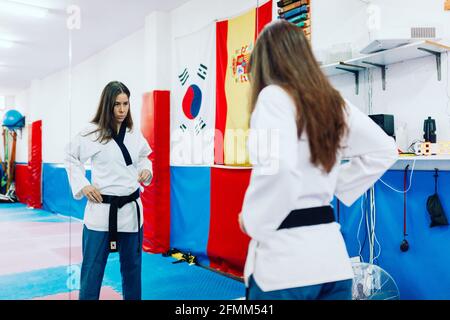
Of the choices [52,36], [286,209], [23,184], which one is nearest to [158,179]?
[23,184]

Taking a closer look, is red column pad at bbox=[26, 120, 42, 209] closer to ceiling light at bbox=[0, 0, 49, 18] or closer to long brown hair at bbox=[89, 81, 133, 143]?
long brown hair at bbox=[89, 81, 133, 143]

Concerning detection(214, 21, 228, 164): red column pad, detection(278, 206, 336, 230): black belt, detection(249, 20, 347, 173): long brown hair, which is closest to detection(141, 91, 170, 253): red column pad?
detection(214, 21, 228, 164): red column pad

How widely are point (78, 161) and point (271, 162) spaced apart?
1.46 m

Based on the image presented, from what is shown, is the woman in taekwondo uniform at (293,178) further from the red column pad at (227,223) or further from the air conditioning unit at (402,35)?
the red column pad at (227,223)

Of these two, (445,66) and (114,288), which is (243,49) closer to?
(445,66)

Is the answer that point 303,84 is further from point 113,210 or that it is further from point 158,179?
point 158,179

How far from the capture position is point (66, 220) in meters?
2.27

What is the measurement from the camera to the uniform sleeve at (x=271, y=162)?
33.5 inches

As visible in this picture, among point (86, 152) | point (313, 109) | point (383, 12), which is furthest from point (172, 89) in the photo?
point (313, 109)

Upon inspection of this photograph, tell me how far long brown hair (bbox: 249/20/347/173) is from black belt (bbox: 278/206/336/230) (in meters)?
0.11

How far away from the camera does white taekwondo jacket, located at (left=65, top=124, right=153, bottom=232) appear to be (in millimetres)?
1979

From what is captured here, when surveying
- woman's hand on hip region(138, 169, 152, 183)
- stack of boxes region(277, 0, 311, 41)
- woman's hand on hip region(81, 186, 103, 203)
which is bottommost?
woman's hand on hip region(81, 186, 103, 203)

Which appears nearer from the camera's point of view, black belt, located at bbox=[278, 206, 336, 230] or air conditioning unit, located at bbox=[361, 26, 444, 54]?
Answer: black belt, located at bbox=[278, 206, 336, 230]

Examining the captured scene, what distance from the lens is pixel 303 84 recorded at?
3.04 ft
